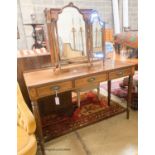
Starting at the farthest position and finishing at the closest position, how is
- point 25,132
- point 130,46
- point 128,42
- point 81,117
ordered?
point 128,42 → point 130,46 → point 81,117 → point 25,132

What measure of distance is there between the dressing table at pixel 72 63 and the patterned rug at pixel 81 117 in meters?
0.37

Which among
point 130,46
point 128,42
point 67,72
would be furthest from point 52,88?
point 128,42

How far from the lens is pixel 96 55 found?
75.8 inches

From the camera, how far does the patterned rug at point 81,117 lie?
6.48 feet

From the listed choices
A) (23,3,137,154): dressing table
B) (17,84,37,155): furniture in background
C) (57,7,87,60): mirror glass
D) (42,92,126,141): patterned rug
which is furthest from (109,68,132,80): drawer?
(17,84,37,155): furniture in background

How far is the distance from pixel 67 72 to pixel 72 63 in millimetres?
173

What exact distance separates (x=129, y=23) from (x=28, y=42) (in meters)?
3.44

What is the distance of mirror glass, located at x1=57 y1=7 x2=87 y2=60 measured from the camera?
5.41 ft

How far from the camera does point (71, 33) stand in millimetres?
1703

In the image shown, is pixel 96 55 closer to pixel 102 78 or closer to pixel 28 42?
pixel 102 78

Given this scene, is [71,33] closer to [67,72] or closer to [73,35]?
[73,35]

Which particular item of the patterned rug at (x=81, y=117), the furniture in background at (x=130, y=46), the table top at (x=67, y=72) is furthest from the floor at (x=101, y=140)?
the table top at (x=67, y=72)
